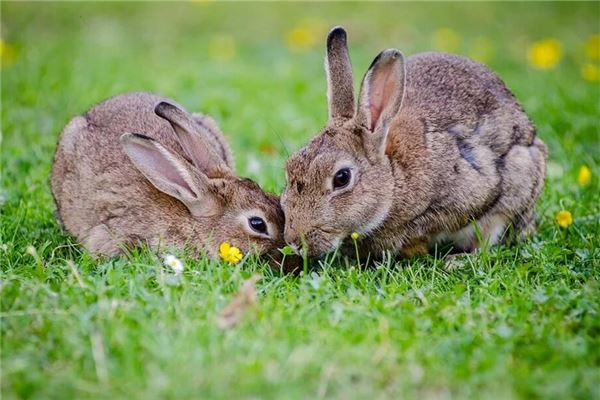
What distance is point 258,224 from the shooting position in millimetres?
5855

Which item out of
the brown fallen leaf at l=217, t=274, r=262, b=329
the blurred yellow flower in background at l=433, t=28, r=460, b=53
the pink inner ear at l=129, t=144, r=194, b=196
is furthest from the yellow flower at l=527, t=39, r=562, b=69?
the brown fallen leaf at l=217, t=274, r=262, b=329

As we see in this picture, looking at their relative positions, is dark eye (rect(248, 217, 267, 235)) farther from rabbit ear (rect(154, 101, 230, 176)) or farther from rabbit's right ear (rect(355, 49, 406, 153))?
rabbit's right ear (rect(355, 49, 406, 153))

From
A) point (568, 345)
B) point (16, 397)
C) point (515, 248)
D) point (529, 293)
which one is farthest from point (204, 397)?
point (515, 248)

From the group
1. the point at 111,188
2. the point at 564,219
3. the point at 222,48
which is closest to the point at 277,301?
the point at 111,188

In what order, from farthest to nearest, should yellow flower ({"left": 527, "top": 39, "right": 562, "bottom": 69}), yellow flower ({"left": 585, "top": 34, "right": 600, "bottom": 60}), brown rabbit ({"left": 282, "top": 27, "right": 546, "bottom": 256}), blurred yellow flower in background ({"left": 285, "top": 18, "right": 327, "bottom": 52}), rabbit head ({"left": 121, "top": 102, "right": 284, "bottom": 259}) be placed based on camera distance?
blurred yellow flower in background ({"left": 285, "top": 18, "right": 327, "bottom": 52}) → yellow flower ({"left": 585, "top": 34, "right": 600, "bottom": 60}) → yellow flower ({"left": 527, "top": 39, "right": 562, "bottom": 69}) → rabbit head ({"left": 121, "top": 102, "right": 284, "bottom": 259}) → brown rabbit ({"left": 282, "top": 27, "right": 546, "bottom": 256})

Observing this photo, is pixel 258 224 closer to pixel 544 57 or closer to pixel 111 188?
pixel 111 188

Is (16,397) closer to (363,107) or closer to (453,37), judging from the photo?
(363,107)

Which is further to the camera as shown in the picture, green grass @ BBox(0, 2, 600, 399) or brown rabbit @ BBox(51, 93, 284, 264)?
brown rabbit @ BBox(51, 93, 284, 264)

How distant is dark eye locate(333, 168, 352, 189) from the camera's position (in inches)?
219

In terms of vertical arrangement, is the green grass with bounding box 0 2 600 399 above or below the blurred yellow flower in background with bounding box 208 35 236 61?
below

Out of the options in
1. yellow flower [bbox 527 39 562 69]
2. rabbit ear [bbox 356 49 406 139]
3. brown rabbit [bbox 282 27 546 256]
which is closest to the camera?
brown rabbit [bbox 282 27 546 256]

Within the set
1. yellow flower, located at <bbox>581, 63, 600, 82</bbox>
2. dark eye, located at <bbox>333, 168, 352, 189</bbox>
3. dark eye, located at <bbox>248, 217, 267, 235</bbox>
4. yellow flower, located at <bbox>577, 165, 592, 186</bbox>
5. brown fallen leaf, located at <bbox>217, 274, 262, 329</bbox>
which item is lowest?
yellow flower, located at <bbox>577, 165, 592, 186</bbox>

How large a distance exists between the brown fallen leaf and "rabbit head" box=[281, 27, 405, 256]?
0.89 metres

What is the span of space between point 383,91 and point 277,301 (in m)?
1.75
